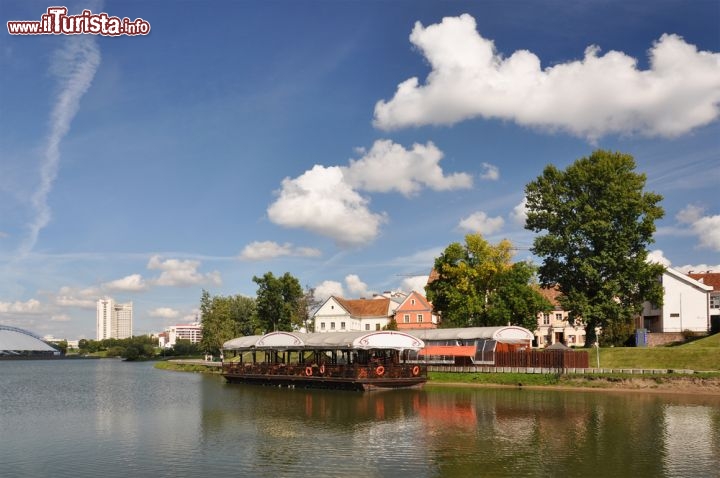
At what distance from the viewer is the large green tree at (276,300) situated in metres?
96.1

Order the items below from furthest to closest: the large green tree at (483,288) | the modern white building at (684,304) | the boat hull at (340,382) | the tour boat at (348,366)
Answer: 1. the modern white building at (684,304)
2. the large green tree at (483,288)
3. the tour boat at (348,366)
4. the boat hull at (340,382)

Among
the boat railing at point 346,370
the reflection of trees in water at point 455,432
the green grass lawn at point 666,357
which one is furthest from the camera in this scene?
the green grass lawn at point 666,357

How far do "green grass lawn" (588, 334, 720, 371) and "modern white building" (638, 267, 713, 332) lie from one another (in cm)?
1238

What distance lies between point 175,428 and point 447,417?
14461 millimetres

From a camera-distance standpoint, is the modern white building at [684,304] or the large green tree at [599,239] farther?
the modern white building at [684,304]

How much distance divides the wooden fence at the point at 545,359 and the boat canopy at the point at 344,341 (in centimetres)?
821

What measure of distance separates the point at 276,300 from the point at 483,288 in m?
35.4

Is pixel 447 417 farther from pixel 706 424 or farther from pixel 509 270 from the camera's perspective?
pixel 509 270

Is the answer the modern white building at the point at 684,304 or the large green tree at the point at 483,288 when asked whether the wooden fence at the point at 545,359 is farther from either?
the modern white building at the point at 684,304

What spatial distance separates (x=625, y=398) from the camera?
4328 cm

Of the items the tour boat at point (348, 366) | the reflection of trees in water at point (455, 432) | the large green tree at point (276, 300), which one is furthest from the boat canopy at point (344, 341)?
the large green tree at point (276, 300)

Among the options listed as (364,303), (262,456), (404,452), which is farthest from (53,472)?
(364,303)

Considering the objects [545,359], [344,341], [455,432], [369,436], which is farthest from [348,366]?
[369,436]

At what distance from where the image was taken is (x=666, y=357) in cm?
5444
